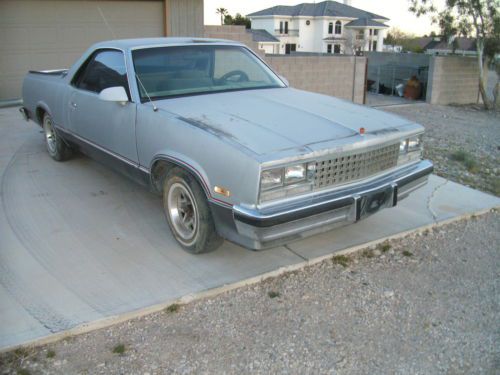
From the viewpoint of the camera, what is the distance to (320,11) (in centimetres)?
6225

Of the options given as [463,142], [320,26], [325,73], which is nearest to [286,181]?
[463,142]

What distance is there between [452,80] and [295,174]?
14777 millimetres

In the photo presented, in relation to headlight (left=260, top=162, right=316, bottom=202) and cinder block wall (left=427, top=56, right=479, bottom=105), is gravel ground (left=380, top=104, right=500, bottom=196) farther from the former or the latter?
headlight (left=260, top=162, right=316, bottom=202)

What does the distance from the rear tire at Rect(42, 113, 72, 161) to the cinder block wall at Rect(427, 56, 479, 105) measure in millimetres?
12629

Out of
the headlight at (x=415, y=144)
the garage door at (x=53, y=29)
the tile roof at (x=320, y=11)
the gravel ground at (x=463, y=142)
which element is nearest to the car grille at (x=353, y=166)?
the headlight at (x=415, y=144)

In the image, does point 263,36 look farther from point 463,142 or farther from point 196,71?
point 196,71

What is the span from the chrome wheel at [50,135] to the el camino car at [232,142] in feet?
2.92

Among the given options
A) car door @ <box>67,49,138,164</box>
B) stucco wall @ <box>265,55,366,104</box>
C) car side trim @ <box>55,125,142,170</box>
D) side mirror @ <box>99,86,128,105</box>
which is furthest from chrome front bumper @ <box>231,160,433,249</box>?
stucco wall @ <box>265,55,366,104</box>

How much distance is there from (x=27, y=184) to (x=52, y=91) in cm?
122

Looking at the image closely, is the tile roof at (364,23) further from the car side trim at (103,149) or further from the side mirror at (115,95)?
the side mirror at (115,95)

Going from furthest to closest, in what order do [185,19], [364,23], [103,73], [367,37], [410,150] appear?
1. [367,37]
2. [364,23]
3. [185,19]
4. [103,73]
5. [410,150]

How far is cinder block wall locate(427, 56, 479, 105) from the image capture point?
16.3 meters

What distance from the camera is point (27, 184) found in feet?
19.4

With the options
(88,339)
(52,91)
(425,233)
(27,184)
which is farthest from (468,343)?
(52,91)
